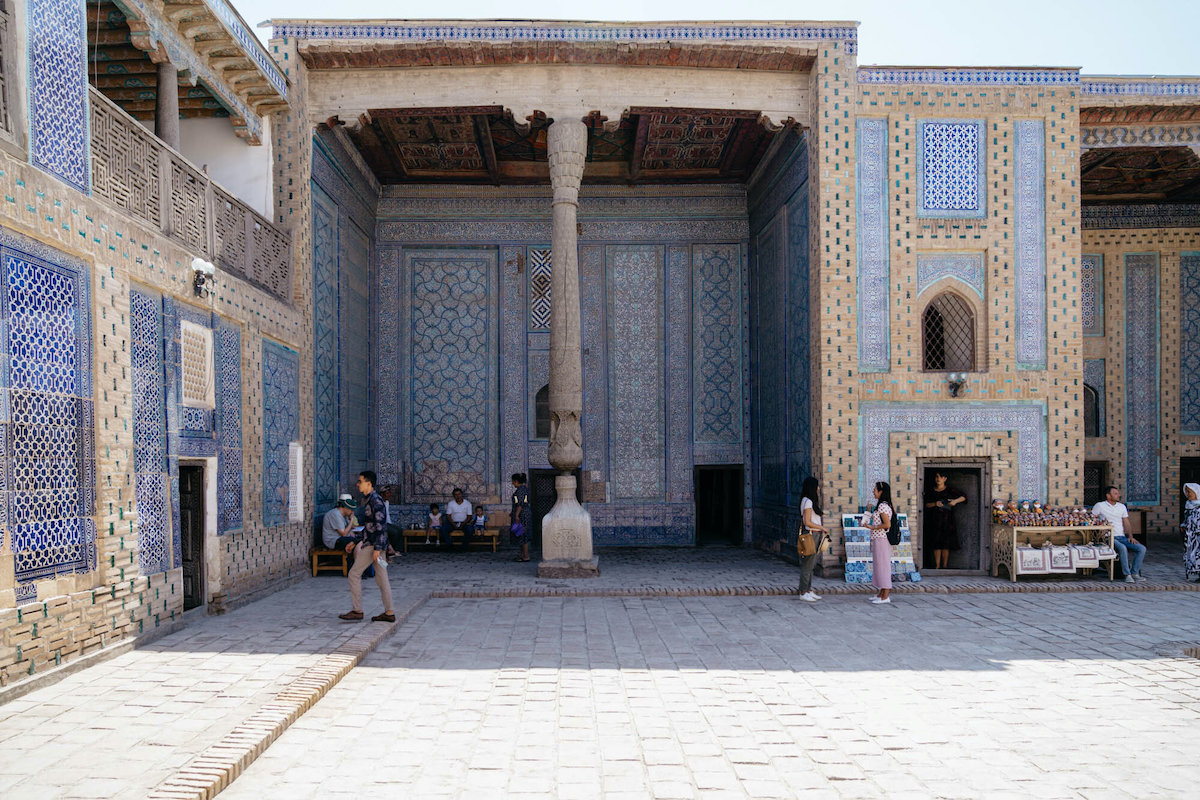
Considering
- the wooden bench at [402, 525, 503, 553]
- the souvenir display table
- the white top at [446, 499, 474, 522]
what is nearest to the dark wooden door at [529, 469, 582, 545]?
the wooden bench at [402, 525, 503, 553]

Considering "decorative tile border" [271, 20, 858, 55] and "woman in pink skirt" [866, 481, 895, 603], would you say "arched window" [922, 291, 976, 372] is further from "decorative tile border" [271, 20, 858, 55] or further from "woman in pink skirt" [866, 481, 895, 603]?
"decorative tile border" [271, 20, 858, 55]

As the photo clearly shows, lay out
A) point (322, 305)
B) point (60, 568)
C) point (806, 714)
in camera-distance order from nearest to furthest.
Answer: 1. point (806, 714)
2. point (60, 568)
3. point (322, 305)

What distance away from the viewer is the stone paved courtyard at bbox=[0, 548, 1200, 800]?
4.38 meters

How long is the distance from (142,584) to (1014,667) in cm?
684

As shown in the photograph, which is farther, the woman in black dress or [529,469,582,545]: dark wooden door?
[529,469,582,545]: dark wooden door

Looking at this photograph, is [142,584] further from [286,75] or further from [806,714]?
[286,75]

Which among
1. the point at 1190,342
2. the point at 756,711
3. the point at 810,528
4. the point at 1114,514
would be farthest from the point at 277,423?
the point at 1190,342

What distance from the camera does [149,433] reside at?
7.75 meters

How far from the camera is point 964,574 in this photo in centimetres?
1184

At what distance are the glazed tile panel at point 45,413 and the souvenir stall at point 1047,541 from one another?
33.1 feet

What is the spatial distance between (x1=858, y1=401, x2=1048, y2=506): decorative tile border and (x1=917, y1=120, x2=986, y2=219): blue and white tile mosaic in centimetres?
263

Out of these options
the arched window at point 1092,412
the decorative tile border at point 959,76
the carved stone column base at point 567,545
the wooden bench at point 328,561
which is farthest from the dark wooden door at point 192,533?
the arched window at point 1092,412

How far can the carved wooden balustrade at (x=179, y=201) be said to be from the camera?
24.0 feet

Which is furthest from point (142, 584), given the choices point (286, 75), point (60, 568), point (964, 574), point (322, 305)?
point (964, 574)
